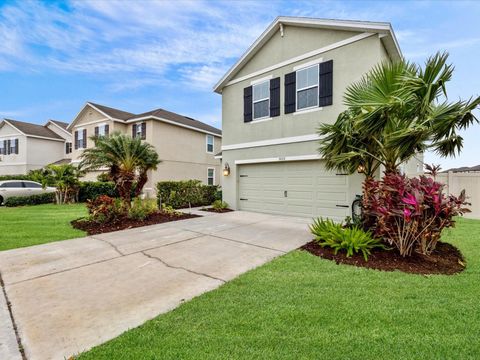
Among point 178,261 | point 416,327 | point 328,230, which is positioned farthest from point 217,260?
point 416,327

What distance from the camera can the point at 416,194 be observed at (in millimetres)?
4660

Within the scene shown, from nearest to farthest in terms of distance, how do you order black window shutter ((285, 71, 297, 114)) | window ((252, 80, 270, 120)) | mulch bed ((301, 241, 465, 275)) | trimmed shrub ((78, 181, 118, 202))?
mulch bed ((301, 241, 465, 275))
black window shutter ((285, 71, 297, 114))
window ((252, 80, 270, 120))
trimmed shrub ((78, 181, 118, 202))

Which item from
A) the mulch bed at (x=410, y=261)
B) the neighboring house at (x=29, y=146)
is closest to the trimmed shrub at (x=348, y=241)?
the mulch bed at (x=410, y=261)

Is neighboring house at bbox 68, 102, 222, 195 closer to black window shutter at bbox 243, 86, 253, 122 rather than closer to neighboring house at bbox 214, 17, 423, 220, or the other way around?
neighboring house at bbox 214, 17, 423, 220

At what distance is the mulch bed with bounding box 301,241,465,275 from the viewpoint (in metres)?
→ 4.46

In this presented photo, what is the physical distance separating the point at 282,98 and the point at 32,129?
92.9 ft

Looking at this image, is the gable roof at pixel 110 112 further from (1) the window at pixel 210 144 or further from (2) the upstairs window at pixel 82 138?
(1) the window at pixel 210 144

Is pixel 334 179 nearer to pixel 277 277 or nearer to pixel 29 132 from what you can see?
pixel 277 277

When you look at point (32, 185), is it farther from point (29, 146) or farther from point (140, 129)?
point (29, 146)

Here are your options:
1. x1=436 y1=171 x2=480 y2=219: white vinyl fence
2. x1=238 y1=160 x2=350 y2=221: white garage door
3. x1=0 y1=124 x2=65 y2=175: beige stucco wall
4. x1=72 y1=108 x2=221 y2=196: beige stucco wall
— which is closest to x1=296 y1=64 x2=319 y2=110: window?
x1=238 y1=160 x2=350 y2=221: white garage door

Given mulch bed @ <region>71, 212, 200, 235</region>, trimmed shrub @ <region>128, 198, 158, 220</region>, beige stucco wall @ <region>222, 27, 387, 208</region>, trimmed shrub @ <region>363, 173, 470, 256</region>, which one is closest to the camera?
trimmed shrub @ <region>363, 173, 470, 256</region>

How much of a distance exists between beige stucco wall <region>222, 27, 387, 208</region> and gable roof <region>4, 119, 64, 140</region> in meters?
23.9

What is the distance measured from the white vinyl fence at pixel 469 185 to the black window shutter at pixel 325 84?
6124 mm

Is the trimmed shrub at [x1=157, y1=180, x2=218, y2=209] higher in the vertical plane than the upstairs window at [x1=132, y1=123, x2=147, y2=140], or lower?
lower
